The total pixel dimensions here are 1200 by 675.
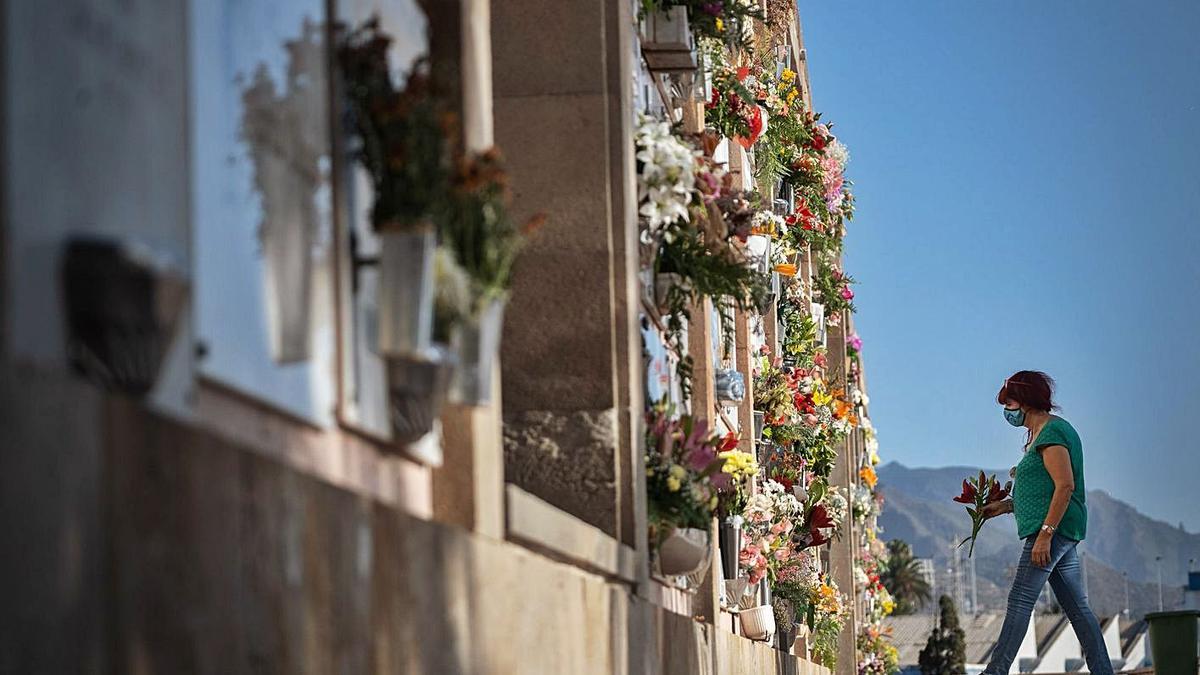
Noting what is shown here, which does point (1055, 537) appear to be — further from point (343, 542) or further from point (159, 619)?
point (159, 619)

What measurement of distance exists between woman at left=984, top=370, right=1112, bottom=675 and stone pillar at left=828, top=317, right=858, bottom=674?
53.7ft

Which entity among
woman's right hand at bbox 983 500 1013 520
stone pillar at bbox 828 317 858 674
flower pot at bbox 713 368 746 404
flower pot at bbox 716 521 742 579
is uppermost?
flower pot at bbox 713 368 746 404

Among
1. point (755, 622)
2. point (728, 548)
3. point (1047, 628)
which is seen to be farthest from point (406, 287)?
point (1047, 628)

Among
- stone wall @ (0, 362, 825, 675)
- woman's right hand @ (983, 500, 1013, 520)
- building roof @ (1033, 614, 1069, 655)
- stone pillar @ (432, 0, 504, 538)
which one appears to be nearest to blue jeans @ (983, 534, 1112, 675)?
woman's right hand @ (983, 500, 1013, 520)

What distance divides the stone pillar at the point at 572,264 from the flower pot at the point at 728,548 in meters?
4.57

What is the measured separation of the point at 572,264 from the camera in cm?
880

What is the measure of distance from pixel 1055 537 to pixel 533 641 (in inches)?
207

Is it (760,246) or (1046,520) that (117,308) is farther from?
(760,246)

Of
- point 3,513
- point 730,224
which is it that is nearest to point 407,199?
point 3,513

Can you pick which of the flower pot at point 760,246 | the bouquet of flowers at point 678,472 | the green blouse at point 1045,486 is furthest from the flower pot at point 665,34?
the flower pot at point 760,246

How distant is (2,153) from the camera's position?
9.21 ft

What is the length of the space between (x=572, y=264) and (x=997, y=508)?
3.78 metres

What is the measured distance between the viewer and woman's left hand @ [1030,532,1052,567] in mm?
10695

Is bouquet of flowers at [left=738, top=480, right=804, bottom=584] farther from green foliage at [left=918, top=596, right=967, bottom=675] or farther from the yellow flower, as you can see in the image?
green foliage at [left=918, top=596, right=967, bottom=675]
